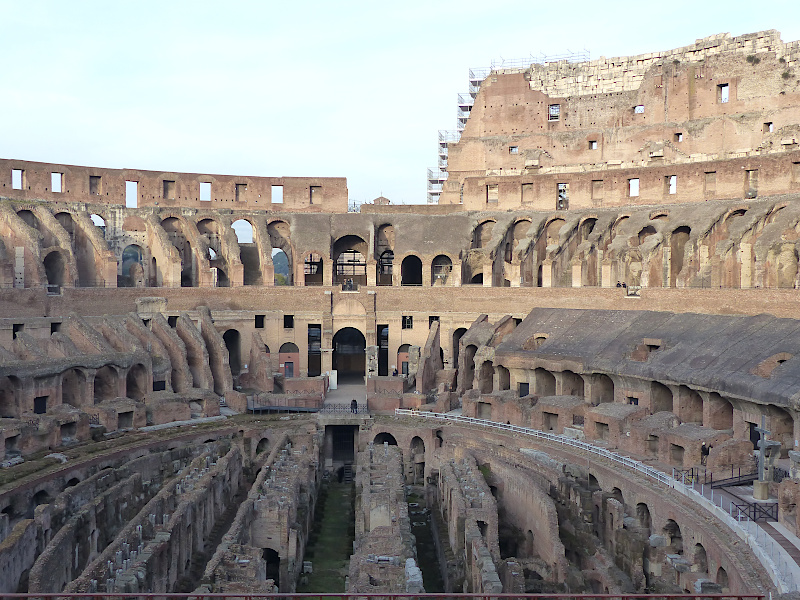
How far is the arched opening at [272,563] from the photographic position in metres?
22.7

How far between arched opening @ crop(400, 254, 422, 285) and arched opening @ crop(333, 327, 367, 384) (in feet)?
14.9

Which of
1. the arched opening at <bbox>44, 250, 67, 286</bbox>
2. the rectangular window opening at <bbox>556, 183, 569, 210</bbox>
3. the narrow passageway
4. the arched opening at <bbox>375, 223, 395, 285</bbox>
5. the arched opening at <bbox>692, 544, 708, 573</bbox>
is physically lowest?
the narrow passageway

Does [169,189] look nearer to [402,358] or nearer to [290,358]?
[290,358]

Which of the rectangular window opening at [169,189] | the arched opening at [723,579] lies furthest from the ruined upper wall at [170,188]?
the arched opening at [723,579]

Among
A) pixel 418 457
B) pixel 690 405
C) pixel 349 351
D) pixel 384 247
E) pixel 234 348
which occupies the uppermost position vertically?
pixel 384 247

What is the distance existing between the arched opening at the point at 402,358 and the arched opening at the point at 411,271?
24.1ft

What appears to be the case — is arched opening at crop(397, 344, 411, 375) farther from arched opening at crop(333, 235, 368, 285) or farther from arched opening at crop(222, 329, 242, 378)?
arched opening at crop(222, 329, 242, 378)

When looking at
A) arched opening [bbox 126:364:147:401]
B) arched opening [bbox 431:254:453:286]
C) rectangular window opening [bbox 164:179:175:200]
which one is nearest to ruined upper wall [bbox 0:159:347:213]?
rectangular window opening [bbox 164:179:175:200]

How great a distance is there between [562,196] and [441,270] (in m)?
8.51

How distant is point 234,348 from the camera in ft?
147

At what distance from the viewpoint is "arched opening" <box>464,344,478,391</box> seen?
3943cm

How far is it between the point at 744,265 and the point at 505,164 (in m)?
19.2

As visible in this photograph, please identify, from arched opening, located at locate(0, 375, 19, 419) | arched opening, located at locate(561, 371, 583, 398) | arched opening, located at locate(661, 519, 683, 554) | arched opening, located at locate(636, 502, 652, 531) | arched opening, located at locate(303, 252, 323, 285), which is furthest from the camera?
arched opening, located at locate(303, 252, 323, 285)

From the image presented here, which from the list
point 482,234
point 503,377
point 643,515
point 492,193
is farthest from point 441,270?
point 643,515
